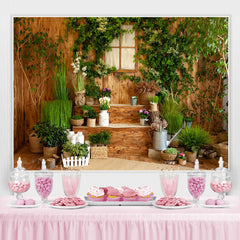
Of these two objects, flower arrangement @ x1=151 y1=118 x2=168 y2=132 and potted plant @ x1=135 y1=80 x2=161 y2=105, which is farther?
potted plant @ x1=135 y1=80 x2=161 y2=105

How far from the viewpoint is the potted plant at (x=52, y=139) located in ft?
20.3

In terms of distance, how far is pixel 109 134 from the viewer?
6781 mm

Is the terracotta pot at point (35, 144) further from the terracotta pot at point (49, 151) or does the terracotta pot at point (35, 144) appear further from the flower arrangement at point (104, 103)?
the flower arrangement at point (104, 103)

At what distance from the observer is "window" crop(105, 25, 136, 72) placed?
7.89 meters

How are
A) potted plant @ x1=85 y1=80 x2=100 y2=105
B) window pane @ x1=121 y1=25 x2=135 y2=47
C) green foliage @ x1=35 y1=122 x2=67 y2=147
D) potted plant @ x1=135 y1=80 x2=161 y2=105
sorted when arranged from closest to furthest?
green foliage @ x1=35 y1=122 x2=67 y2=147, potted plant @ x1=85 y1=80 x2=100 y2=105, potted plant @ x1=135 y1=80 x2=161 y2=105, window pane @ x1=121 y1=25 x2=135 y2=47

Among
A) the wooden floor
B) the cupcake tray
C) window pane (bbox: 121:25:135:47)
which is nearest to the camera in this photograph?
the cupcake tray

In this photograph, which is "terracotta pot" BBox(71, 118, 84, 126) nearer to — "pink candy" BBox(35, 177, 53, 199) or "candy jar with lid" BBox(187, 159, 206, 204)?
"pink candy" BBox(35, 177, 53, 199)

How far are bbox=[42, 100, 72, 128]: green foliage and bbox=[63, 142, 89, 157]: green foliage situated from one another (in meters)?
0.78

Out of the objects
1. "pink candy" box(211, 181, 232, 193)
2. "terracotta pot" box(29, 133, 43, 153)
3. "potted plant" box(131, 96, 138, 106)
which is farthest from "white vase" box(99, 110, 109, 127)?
"pink candy" box(211, 181, 232, 193)

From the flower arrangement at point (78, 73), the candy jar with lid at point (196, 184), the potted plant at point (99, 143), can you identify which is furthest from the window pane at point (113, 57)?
the candy jar with lid at point (196, 184)

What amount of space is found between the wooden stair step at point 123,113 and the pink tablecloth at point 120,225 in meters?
5.62
